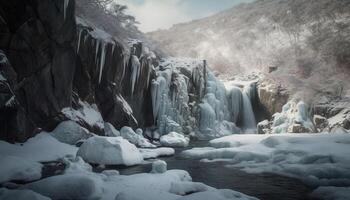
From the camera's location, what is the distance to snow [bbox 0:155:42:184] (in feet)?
33.8

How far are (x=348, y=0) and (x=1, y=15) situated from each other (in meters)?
→ 54.4

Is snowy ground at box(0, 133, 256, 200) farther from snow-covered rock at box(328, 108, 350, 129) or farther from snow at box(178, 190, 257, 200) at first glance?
snow-covered rock at box(328, 108, 350, 129)

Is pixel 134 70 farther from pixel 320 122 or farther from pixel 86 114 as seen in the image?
pixel 320 122

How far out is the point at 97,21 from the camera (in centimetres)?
3225

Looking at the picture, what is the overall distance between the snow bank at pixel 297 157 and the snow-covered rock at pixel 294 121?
11608 mm

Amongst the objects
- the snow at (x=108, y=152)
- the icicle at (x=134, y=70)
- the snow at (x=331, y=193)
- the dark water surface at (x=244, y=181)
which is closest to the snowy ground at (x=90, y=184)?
the snow at (x=108, y=152)

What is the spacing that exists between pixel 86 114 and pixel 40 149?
6275mm

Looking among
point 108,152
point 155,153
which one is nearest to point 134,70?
point 155,153

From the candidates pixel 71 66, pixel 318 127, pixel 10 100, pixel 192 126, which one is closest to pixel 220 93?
pixel 192 126

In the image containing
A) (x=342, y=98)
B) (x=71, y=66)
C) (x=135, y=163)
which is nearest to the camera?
(x=135, y=163)

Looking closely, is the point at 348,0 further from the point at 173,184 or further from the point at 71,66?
the point at 173,184

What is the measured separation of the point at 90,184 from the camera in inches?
345

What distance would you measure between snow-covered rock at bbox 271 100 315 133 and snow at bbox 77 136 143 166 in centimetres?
1990

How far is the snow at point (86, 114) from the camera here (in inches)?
792
